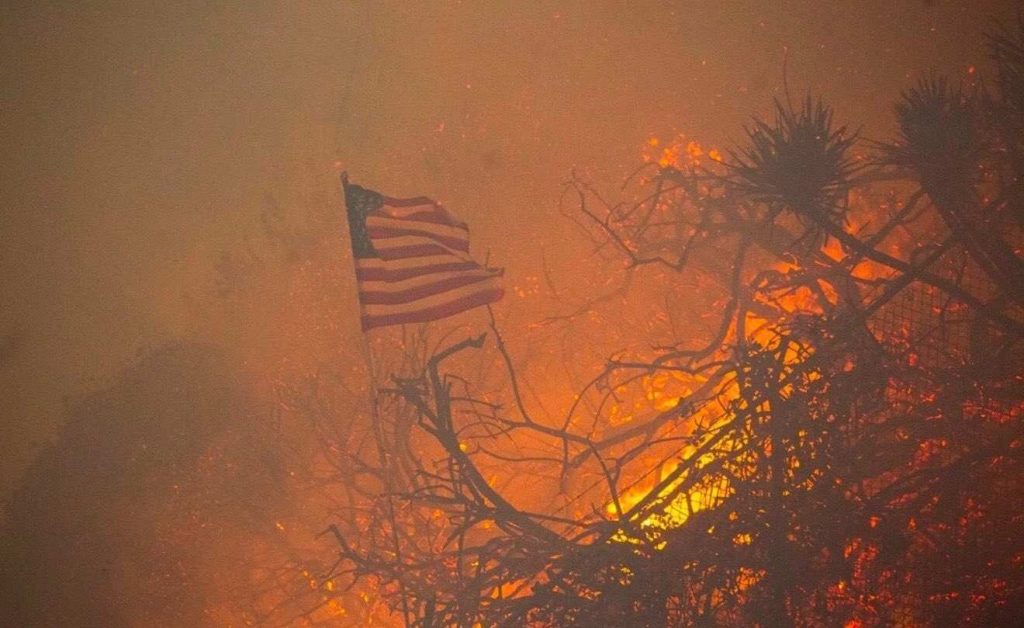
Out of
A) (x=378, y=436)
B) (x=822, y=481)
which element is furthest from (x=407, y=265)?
(x=822, y=481)

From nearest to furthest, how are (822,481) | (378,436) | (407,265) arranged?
(822,481)
(378,436)
(407,265)

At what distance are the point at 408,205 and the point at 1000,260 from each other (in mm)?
5402

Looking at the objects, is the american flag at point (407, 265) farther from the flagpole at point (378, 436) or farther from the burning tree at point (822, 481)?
the burning tree at point (822, 481)

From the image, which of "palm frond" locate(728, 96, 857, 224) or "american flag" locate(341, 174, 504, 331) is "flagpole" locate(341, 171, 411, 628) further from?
"palm frond" locate(728, 96, 857, 224)

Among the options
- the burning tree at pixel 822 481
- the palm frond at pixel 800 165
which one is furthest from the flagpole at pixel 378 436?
the palm frond at pixel 800 165

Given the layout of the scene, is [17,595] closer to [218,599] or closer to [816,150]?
[218,599]

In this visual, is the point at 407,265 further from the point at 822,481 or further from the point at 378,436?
the point at 822,481

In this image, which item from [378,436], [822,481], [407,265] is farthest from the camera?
[407,265]

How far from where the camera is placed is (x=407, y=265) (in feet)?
21.7

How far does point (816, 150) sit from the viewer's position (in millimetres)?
5887

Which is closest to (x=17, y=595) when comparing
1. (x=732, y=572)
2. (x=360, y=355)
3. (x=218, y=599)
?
(x=218, y=599)

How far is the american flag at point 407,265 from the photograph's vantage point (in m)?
6.49

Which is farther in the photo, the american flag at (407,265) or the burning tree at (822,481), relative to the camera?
the american flag at (407,265)

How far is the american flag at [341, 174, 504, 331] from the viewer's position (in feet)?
21.3
